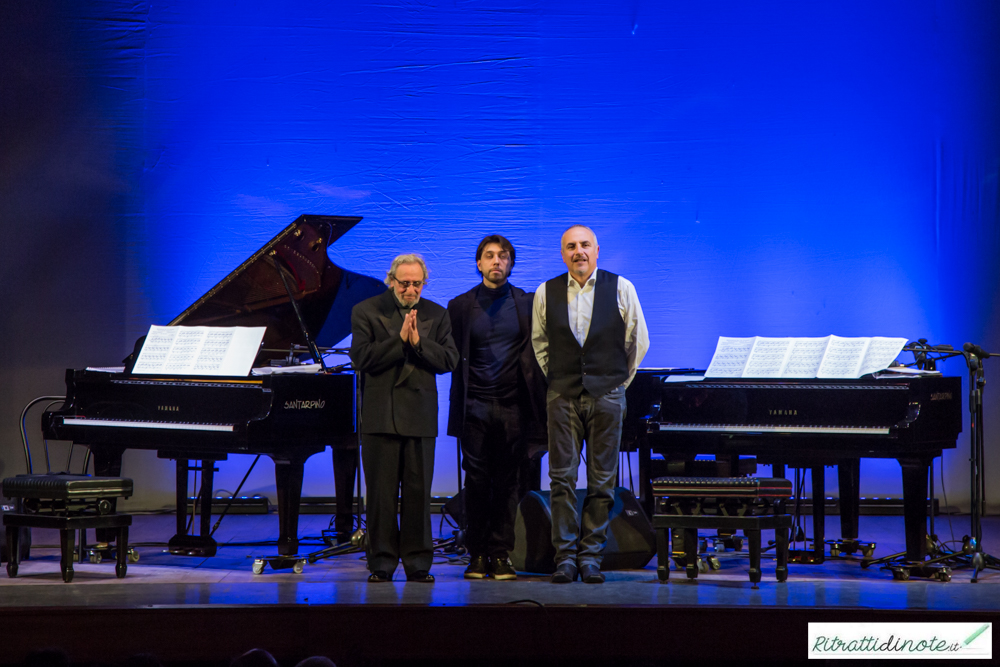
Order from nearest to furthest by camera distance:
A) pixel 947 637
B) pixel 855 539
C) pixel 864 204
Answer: pixel 947 637, pixel 855 539, pixel 864 204

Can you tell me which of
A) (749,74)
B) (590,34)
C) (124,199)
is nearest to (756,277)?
(749,74)

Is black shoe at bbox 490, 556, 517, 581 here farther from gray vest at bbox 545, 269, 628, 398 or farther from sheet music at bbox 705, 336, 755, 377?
sheet music at bbox 705, 336, 755, 377

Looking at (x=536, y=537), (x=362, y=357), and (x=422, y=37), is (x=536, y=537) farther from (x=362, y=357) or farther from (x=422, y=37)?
(x=422, y=37)

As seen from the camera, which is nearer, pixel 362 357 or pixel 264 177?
pixel 362 357

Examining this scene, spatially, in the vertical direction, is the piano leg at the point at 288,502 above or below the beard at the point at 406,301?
below

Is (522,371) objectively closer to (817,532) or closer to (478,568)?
(478,568)

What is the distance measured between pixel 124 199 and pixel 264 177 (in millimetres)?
1061

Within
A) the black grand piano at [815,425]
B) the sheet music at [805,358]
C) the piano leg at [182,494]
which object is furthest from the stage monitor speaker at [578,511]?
the piano leg at [182,494]

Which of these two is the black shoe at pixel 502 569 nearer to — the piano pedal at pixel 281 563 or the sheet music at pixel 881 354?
the piano pedal at pixel 281 563

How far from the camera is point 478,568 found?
14.5 feet

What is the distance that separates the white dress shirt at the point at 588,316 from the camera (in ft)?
14.2

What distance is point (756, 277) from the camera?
6.95 metres

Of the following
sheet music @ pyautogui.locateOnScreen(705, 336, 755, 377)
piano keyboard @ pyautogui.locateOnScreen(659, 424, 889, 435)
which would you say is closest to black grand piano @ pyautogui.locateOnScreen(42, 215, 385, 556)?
piano keyboard @ pyautogui.locateOnScreen(659, 424, 889, 435)

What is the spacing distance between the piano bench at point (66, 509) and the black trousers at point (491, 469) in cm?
166
